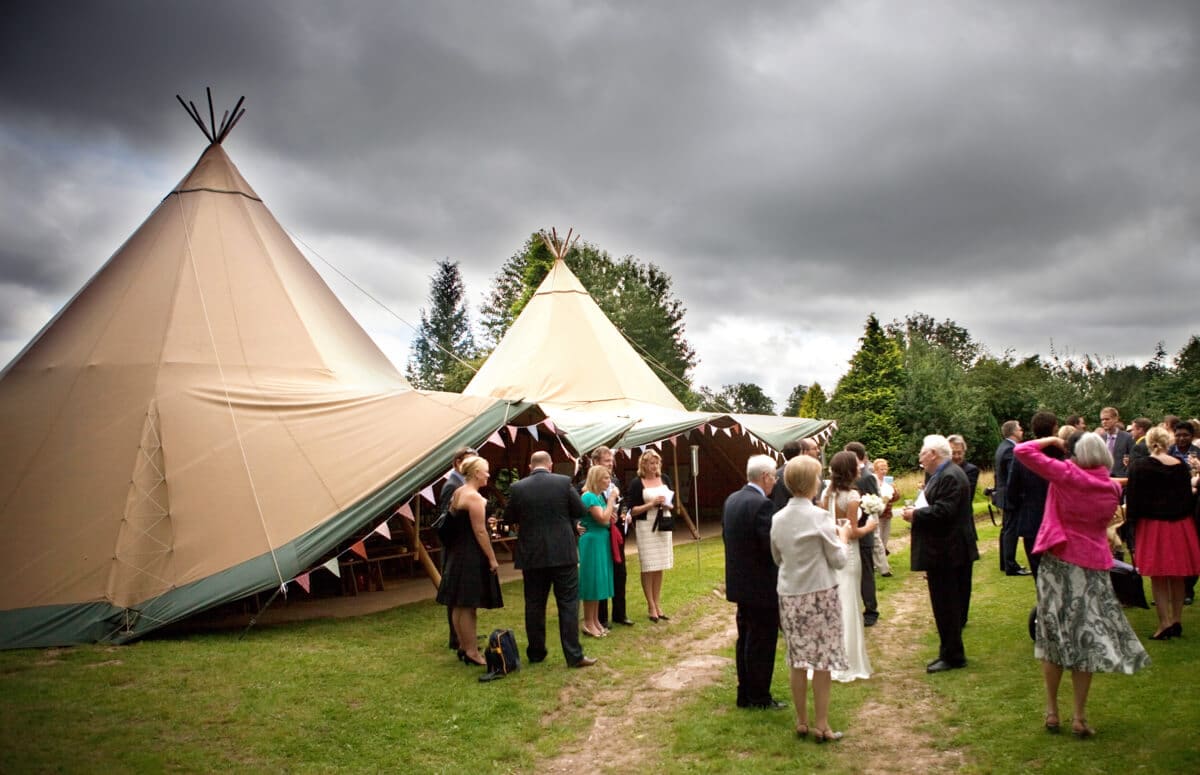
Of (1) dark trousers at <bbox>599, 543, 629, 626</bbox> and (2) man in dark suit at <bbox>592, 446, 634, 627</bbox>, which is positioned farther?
(1) dark trousers at <bbox>599, 543, 629, 626</bbox>

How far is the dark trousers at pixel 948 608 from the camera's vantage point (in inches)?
221

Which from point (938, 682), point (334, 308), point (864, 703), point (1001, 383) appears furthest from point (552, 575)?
point (1001, 383)

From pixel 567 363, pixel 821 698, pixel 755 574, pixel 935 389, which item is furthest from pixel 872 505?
pixel 935 389

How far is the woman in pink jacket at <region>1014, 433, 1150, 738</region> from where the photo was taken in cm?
407

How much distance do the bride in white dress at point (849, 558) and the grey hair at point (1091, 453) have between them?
1.36 metres

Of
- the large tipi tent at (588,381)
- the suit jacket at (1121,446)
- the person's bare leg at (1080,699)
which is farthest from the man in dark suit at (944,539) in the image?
the large tipi tent at (588,381)

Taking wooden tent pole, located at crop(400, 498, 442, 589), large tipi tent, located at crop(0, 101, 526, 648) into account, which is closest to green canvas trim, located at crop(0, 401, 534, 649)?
large tipi tent, located at crop(0, 101, 526, 648)

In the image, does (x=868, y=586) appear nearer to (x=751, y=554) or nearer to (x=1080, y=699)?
(x=751, y=554)

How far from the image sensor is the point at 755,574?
15.8 feet

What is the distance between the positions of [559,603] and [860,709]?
7.85ft

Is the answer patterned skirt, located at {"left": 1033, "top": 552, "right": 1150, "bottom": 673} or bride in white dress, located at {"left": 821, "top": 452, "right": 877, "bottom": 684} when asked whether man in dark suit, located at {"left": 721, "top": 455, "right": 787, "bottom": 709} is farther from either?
patterned skirt, located at {"left": 1033, "top": 552, "right": 1150, "bottom": 673}

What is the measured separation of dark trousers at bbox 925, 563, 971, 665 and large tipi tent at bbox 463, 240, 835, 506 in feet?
27.0

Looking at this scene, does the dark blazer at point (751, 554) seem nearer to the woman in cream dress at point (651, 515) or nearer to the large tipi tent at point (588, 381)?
the woman in cream dress at point (651, 515)

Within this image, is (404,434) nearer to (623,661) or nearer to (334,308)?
(334,308)
